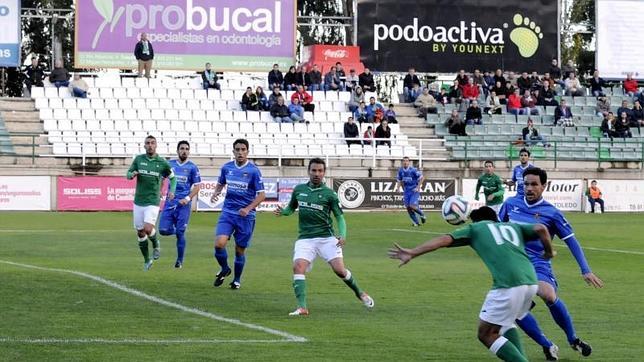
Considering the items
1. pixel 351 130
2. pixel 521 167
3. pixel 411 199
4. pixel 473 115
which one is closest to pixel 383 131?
pixel 351 130

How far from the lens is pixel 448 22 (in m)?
57.0

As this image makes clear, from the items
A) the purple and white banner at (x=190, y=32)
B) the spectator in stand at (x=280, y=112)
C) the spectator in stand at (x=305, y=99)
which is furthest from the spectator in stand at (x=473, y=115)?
the purple and white banner at (x=190, y=32)

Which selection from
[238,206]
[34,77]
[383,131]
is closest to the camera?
[238,206]

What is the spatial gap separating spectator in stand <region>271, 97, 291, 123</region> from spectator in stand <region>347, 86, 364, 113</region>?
315cm

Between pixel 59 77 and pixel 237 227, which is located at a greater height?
pixel 59 77

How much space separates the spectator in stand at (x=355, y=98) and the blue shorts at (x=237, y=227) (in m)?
32.7

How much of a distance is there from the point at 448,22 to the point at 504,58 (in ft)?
10.2

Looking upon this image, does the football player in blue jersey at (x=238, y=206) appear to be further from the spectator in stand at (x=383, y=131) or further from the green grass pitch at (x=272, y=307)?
the spectator in stand at (x=383, y=131)

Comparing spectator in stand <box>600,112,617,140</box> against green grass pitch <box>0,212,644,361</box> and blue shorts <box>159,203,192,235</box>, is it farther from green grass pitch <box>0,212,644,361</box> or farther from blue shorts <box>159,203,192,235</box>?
blue shorts <box>159,203,192,235</box>

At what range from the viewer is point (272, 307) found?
54.7 feet

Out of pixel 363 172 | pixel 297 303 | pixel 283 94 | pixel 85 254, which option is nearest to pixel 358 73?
pixel 283 94

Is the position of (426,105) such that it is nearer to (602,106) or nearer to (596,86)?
(602,106)

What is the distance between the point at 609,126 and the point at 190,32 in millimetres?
17953

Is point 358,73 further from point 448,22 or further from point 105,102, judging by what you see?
point 105,102
